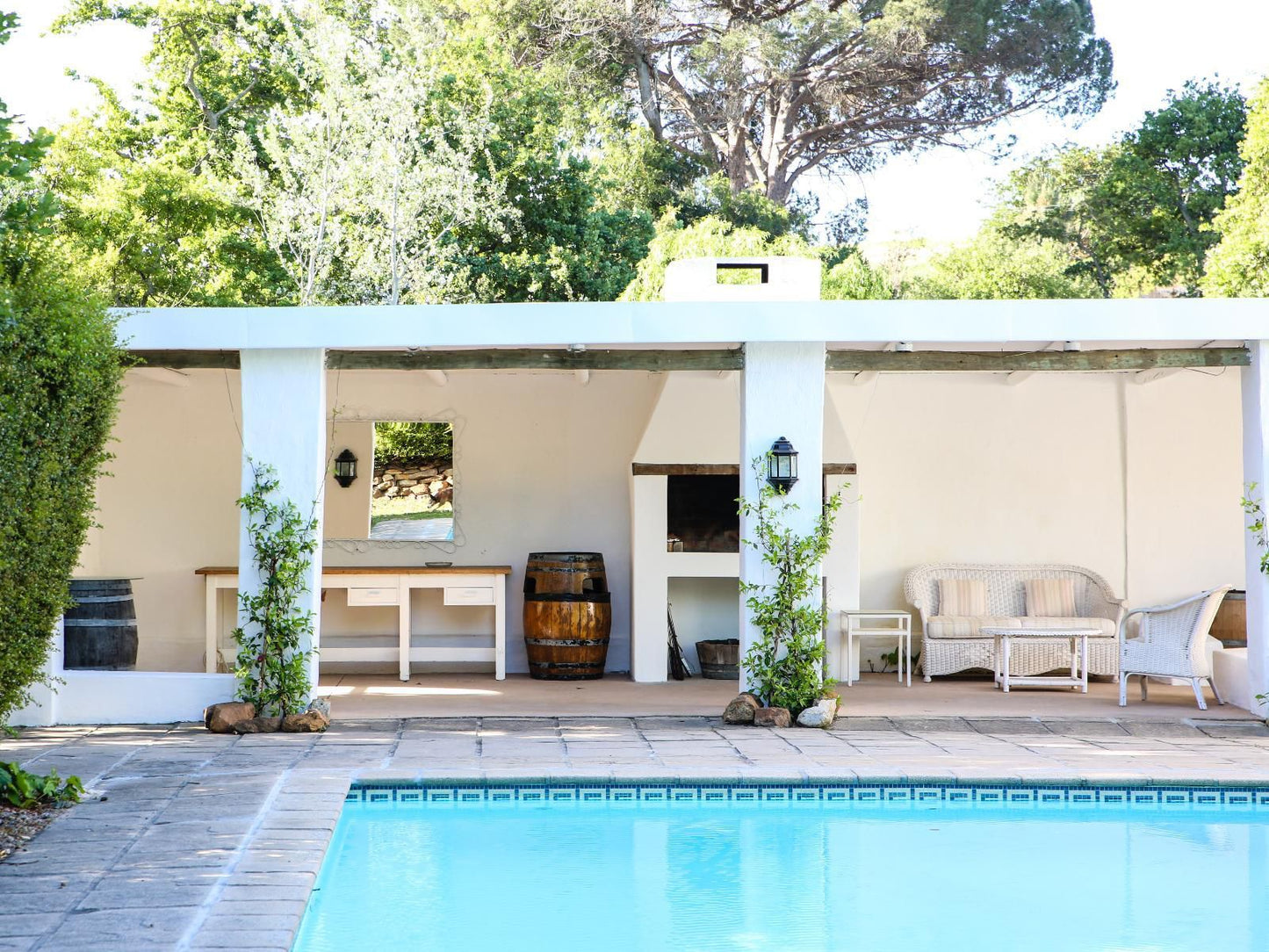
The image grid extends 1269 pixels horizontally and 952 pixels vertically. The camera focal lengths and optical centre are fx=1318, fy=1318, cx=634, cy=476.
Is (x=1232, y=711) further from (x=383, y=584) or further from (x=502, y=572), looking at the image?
(x=383, y=584)

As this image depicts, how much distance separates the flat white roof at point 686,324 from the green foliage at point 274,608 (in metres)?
0.81

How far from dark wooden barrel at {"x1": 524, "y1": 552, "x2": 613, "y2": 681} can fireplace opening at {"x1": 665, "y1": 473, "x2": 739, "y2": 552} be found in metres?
0.65

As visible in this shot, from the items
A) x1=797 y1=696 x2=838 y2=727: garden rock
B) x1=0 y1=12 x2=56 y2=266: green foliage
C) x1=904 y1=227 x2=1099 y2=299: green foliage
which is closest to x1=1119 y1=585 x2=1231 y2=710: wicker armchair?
x1=797 y1=696 x2=838 y2=727: garden rock

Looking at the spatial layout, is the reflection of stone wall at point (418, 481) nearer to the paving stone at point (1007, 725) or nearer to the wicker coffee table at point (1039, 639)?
the wicker coffee table at point (1039, 639)

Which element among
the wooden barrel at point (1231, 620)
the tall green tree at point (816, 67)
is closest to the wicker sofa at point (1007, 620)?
the wooden barrel at point (1231, 620)

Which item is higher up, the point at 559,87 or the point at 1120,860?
the point at 559,87

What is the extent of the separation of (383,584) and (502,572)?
2.63 ft

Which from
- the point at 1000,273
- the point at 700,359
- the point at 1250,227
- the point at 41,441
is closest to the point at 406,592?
the point at 700,359

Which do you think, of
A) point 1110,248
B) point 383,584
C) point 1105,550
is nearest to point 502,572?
point 383,584

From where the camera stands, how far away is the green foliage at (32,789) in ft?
16.0

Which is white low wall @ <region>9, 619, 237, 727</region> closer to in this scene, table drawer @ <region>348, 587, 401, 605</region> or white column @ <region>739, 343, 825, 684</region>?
table drawer @ <region>348, 587, 401, 605</region>

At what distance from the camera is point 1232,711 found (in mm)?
7617

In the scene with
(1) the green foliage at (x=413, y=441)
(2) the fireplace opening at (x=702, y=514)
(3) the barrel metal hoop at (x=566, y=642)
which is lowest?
(3) the barrel metal hoop at (x=566, y=642)

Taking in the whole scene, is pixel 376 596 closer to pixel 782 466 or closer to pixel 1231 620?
pixel 782 466
